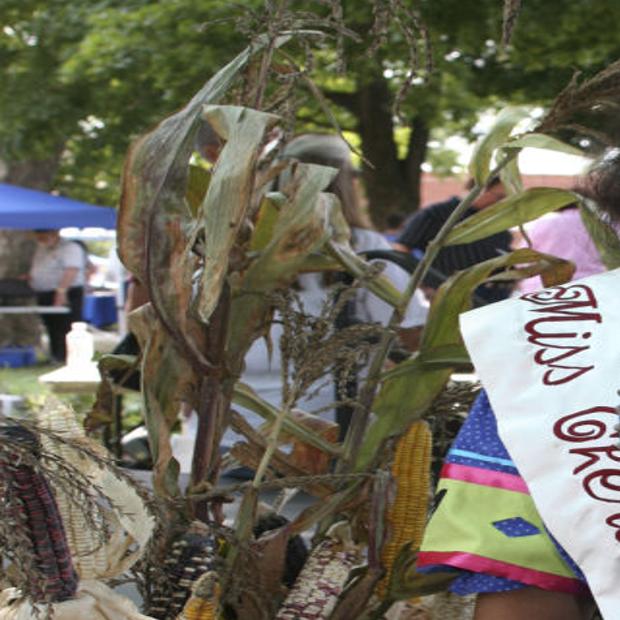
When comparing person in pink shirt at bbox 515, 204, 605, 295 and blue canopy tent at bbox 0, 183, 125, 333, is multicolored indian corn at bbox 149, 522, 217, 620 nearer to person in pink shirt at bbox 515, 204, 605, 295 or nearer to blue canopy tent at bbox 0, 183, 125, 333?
person in pink shirt at bbox 515, 204, 605, 295

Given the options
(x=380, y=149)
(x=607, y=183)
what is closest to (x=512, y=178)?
(x=607, y=183)

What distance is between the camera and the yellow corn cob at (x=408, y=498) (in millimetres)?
2021

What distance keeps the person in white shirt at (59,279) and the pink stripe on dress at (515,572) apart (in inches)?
513

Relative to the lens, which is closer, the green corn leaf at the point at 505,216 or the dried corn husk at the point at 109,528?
the dried corn husk at the point at 109,528

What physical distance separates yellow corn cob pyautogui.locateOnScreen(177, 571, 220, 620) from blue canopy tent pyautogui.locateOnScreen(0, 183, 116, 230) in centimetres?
1147

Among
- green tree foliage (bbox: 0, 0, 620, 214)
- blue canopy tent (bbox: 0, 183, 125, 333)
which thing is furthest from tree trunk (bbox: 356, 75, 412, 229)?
blue canopy tent (bbox: 0, 183, 125, 333)

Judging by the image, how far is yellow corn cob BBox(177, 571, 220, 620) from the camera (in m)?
1.80

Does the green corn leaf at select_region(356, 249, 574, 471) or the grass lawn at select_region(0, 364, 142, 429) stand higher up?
the green corn leaf at select_region(356, 249, 574, 471)

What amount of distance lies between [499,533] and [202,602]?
0.53 metres

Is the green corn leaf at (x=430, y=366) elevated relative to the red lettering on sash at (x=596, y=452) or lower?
lower

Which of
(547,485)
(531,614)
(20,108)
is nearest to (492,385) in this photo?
(547,485)

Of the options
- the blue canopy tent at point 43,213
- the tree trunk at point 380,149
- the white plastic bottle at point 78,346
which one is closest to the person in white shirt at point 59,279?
the blue canopy tent at point 43,213

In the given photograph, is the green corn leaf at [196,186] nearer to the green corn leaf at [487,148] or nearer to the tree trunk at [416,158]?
the green corn leaf at [487,148]

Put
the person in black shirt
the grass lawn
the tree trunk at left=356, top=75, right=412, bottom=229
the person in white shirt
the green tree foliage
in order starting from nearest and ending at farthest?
the person in black shirt < the grass lawn < the green tree foliage < the tree trunk at left=356, top=75, right=412, bottom=229 < the person in white shirt
